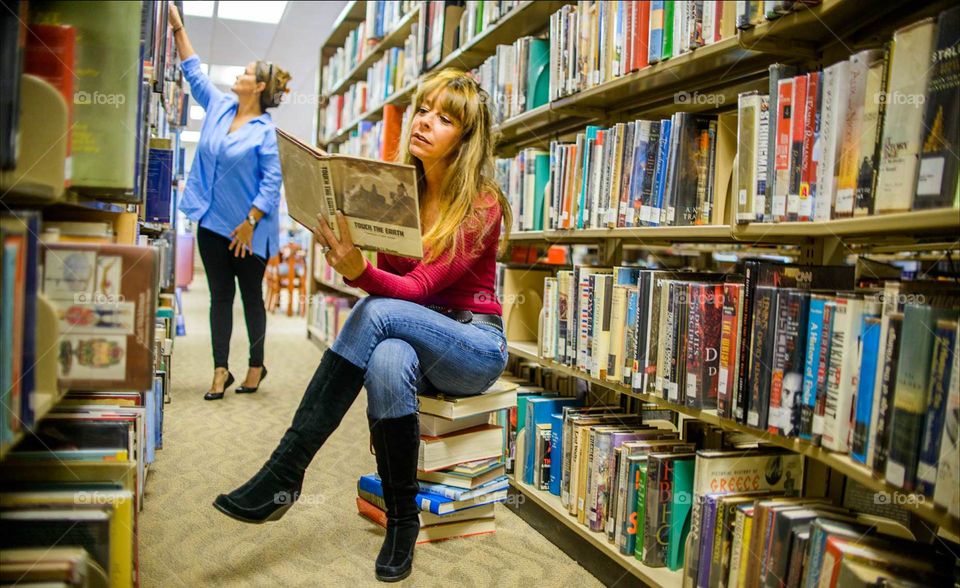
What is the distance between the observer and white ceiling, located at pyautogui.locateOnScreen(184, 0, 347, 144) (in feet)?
19.0

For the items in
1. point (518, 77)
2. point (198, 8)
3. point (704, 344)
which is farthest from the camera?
point (198, 8)

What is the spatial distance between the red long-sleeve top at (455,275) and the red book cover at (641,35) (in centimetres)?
45

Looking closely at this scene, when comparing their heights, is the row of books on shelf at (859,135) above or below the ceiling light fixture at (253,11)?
below

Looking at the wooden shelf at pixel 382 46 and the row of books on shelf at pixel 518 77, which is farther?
the wooden shelf at pixel 382 46

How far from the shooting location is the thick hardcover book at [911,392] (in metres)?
0.87

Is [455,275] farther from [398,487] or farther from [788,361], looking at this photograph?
[788,361]

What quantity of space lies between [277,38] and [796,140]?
244 inches

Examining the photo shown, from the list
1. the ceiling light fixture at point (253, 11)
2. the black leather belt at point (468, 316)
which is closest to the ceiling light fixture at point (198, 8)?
the ceiling light fixture at point (253, 11)

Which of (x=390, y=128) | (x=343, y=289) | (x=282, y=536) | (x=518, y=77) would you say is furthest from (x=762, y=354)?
(x=343, y=289)

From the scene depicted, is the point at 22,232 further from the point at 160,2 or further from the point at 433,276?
the point at 160,2

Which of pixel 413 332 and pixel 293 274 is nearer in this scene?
pixel 413 332

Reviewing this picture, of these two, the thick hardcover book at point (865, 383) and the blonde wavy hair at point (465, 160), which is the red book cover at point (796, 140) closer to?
the thick hardcover book at point (865, 383)

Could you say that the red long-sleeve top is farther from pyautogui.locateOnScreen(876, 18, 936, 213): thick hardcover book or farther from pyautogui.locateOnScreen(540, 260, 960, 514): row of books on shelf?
pyautogui.locateOnScreen(876, 18, 936, 213): thick hardcover book

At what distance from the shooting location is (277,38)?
6.48 metres
